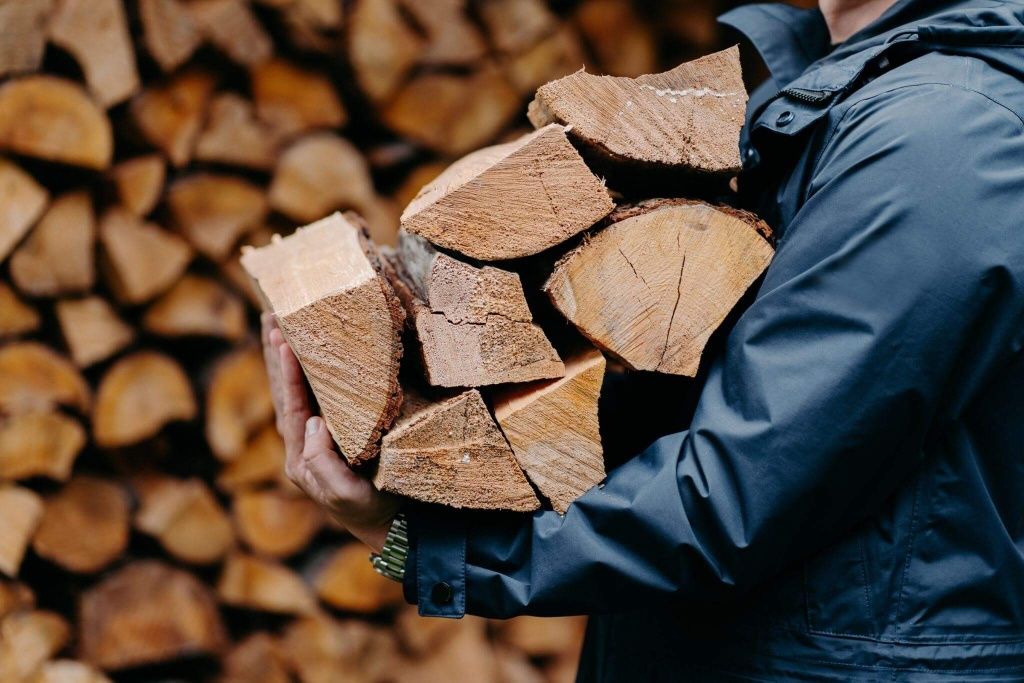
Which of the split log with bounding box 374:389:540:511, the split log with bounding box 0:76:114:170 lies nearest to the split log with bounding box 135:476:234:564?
the split log with bounding box 0:76:114:170

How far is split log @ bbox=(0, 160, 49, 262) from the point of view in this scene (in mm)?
1615

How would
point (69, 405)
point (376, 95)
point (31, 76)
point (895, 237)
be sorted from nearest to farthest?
point (895, 237), point (31, 76), point (69, 405), point (376, 95)

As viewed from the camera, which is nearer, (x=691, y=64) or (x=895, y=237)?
(x=895, y=237)

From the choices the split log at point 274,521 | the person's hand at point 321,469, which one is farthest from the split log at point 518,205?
the split log at point 274,521

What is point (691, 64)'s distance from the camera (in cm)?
103

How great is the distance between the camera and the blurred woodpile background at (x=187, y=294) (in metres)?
1.68

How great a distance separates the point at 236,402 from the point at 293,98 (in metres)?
0.72

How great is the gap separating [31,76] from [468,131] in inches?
39.6

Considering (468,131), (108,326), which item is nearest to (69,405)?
(108,326)

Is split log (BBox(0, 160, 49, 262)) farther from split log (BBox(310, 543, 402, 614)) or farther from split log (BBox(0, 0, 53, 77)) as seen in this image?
split log (BBox(310, 543, 402, 614))

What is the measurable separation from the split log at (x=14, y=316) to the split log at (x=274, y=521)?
22.8 inches

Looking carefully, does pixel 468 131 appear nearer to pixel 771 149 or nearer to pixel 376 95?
pixel 376 95

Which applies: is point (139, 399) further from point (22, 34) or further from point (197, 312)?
point (22, 34)

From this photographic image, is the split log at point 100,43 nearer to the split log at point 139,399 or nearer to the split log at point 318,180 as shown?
the split log at point 318,180
